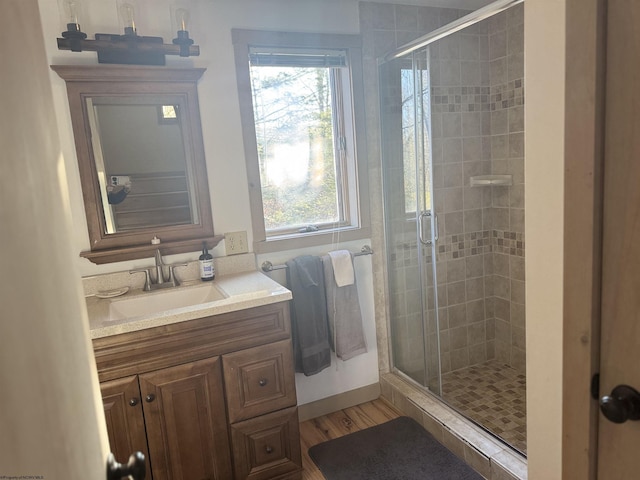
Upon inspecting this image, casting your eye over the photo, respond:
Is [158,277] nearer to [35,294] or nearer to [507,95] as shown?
[35,294]

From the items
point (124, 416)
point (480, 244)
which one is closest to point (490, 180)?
point (480, 244)

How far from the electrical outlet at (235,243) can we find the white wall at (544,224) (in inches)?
56.9

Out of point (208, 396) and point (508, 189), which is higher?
point (508, 189)

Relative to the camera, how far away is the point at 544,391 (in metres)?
1.31

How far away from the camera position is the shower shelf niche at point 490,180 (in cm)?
270

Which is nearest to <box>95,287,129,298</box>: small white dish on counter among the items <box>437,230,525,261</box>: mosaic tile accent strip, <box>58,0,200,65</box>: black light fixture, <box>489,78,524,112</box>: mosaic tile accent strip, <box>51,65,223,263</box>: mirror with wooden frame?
<box>51,65,223,263</box>: mirror with wooden frame

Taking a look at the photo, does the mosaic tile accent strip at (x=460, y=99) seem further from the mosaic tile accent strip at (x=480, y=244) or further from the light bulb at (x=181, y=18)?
the light bulb at (x=181, y=18)

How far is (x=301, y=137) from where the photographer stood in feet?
7.94

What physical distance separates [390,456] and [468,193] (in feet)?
5.43

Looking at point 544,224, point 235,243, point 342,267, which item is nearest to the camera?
point 544,224

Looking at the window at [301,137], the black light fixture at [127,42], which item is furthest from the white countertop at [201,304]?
the black light fixture at [127,42]

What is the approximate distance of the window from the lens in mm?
2277

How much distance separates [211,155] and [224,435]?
1318 millimetres

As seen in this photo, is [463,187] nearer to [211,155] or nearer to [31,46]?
[211,155]
